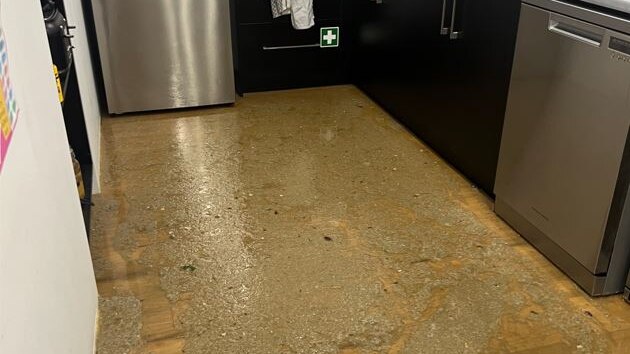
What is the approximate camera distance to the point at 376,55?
327 centimetres

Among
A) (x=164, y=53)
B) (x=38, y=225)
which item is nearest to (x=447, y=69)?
(x=164, y=53)

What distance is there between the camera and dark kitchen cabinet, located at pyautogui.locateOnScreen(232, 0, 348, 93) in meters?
3.37

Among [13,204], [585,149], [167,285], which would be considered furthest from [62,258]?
[585,149]

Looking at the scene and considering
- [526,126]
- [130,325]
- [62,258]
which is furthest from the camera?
[526,126]

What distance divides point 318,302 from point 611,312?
836mm

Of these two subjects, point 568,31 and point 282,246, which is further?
point 282,246

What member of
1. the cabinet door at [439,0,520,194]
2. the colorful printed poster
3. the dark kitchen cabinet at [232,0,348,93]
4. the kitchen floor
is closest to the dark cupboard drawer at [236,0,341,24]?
the dark kitchen cabinet at [232,0,348,93]

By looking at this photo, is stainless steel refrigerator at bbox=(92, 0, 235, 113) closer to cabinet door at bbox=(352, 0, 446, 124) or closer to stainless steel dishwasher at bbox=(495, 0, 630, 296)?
cabinet door at bbox=(352, 0, 446, 124)

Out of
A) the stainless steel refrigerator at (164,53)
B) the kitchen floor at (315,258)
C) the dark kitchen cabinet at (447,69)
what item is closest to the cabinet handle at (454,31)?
the dark kitchen cabinet at (447,69)

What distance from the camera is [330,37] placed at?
3.53m

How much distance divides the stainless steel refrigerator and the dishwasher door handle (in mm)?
1813

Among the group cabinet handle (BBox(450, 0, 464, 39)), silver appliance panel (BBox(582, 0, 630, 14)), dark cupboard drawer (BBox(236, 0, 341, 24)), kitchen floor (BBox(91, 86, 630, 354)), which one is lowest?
kitchen floor (BBox(91, 86, 630, 354))

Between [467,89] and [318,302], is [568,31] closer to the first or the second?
[467,89]

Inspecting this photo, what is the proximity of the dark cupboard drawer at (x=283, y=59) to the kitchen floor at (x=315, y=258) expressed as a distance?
0.70m
